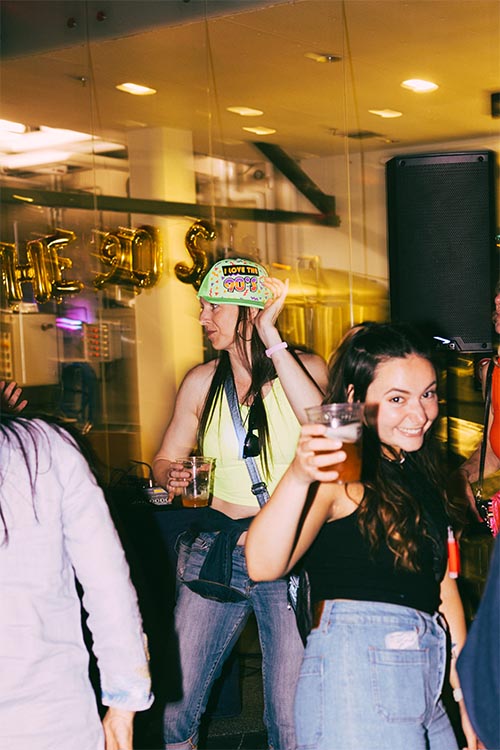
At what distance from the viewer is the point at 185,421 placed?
330 centimetres

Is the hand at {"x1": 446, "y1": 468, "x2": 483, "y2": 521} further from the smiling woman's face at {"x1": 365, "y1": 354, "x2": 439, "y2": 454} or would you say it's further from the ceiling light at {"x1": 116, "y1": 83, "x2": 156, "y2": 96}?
the ceiling light at {"x1": 116, "y1": 83, "x2": 156, "y2": 96}

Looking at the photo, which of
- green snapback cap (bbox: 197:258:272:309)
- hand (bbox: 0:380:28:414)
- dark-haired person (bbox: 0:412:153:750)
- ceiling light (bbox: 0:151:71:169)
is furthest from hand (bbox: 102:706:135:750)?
ceiling light (bbox: 0:151:71:169)

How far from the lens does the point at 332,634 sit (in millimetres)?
1853

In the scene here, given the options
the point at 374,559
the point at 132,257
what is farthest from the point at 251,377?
the point at 132,257

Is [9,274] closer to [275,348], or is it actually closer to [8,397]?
[8,397]

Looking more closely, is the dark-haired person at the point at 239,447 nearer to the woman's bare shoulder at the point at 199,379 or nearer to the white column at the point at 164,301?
the woman's bare shoulder at the point at 199,379

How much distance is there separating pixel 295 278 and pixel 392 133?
1.28 m

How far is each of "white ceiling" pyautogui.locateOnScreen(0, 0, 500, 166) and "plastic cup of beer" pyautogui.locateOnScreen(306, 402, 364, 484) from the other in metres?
3.43

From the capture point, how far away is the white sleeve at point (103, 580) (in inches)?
71.4

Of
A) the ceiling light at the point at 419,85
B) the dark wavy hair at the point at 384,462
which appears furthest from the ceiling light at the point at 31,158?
the dark wavy hair at the point at 384,462

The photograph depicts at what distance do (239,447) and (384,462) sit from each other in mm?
1002

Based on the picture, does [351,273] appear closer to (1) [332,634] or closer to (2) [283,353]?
(2) [283,353]

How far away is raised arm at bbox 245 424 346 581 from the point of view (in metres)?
1.71

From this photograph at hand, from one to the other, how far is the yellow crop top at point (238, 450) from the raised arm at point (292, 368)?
106 millimetres
